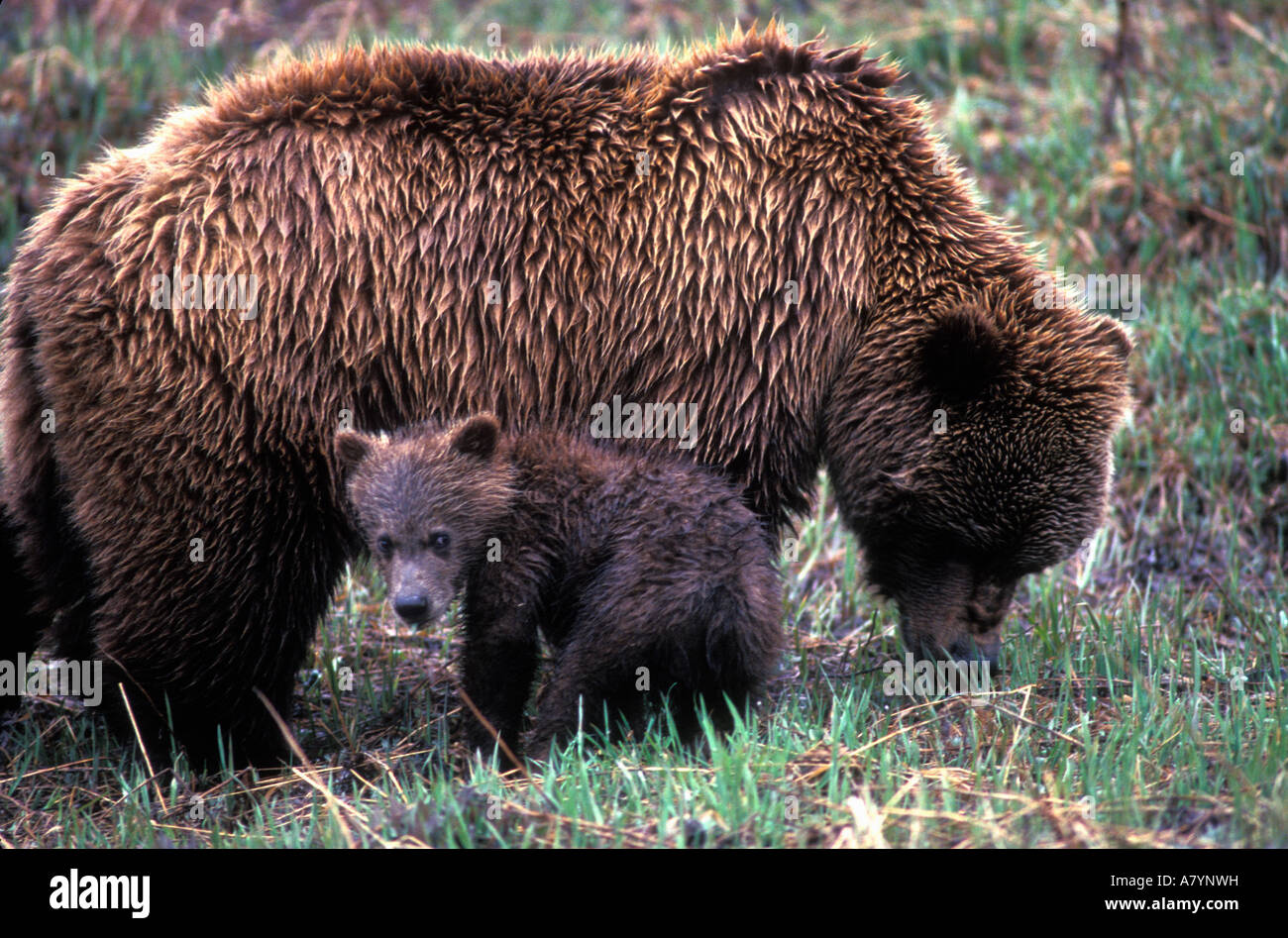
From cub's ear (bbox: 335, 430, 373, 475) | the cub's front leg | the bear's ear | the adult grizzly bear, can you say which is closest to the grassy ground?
the cub's front leg

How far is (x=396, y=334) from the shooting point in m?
5.37

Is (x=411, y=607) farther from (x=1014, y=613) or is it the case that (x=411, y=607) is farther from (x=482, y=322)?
(x=1014, y=613)

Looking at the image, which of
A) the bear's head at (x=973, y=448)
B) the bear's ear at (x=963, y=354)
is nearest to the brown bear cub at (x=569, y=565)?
the bear's head at (x=973, y=448)

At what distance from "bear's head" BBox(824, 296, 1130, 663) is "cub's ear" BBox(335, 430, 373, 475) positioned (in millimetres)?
1941

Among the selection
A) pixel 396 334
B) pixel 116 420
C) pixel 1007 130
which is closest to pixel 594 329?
pixel 396 334

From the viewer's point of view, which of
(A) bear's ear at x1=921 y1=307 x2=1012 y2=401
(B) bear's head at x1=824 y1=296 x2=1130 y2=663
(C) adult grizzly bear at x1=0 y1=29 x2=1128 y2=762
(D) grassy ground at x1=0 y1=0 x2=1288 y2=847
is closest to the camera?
(D) grassy ground at x1=0 y1=0 x2=1288 y2=847

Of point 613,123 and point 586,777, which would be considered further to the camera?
point 613,123

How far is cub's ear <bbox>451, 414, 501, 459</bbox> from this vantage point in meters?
5.11

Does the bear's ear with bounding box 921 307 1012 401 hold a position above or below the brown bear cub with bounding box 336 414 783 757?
above

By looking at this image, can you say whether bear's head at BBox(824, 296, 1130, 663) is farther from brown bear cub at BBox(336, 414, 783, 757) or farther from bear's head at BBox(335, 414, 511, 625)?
bear's head at BBox(335, 414, 511, 625)

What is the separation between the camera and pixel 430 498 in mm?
5113

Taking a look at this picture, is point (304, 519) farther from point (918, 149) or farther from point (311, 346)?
point (918, 149)

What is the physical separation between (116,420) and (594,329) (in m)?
1.87

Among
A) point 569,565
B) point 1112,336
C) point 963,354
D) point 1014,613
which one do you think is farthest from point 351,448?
point 1014,613
